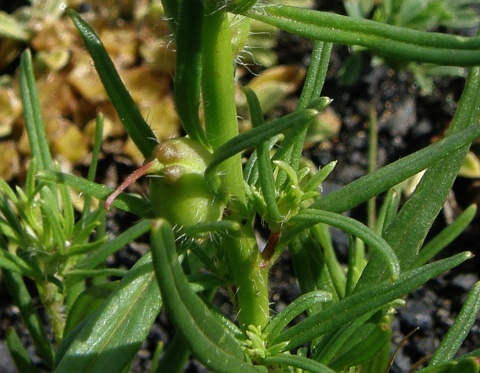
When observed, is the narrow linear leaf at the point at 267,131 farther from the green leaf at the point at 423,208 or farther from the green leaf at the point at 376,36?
the green leaf at the point at 423,208

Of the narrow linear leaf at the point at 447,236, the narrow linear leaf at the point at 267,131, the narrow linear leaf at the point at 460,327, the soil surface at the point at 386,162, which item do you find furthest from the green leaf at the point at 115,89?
the soil surface at the point at 386,162

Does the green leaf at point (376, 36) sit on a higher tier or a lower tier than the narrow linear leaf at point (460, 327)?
higher

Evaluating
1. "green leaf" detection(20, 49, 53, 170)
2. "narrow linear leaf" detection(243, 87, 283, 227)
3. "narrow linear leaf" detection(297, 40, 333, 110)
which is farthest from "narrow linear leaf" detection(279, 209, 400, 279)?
"green leaf" detection(20, 49, 53, 170)

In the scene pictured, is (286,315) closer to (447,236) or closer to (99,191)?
(99,191)

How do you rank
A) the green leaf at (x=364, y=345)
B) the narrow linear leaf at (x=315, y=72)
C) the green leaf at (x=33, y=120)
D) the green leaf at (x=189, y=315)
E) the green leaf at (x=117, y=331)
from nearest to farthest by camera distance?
1. the green leaf at (x=189, y=315)
2. the green leaf at (x=117, y=331)
3. the green leaf at (x=364, y=345)
4. the narrow linear leaf at (x=315, y=72)
5. the green leaf at (x=33, y=120)

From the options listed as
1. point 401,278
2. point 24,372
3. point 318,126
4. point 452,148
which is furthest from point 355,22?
point 318,126

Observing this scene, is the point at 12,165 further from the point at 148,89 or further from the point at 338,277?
the point at 338,277

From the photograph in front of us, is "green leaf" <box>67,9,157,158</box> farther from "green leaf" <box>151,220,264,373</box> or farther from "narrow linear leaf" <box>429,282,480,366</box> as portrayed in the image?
"narrow linear leaf" <box>429,282,480,366</box>
